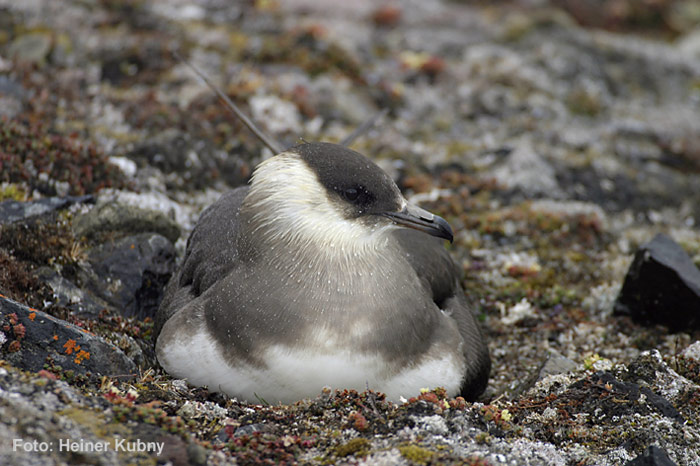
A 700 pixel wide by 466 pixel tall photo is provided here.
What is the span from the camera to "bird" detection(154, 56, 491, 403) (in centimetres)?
446

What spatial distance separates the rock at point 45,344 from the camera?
4.35m

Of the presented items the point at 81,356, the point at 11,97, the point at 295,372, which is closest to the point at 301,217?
the point at 295,372

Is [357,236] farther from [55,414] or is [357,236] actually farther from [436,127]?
[436,127]

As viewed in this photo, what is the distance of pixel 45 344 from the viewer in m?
4.45

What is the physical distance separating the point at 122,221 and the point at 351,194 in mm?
2676

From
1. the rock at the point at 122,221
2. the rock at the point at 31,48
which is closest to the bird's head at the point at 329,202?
the rock at the point at 122,221

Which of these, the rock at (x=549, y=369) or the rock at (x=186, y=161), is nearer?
the rock at (x=549, y=369)

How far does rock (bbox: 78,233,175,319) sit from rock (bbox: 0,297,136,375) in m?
1.26

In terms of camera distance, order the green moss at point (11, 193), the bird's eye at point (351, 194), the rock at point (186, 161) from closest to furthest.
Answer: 1. the bird's eye at point (351, 194)
2. the green moss at point (11, 193)
3. the rock at point (186, 161)

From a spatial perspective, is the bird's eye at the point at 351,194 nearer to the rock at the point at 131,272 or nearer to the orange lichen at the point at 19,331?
the orange lichen at the point at 19,331

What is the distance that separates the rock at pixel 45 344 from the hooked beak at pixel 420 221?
6.75ft

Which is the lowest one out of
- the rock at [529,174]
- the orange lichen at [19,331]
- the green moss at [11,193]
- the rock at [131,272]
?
the rock at [529,174]

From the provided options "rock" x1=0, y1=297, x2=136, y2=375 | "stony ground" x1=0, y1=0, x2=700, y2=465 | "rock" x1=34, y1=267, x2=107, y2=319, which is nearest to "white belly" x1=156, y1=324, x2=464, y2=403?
"stony ground" x1=0, y1=0, x2=700, y2=465

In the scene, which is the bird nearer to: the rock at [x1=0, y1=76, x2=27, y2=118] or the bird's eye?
the bird's eye
